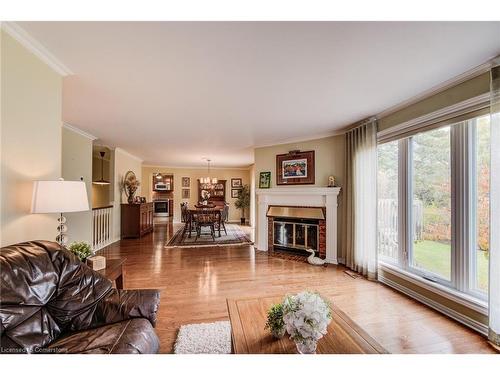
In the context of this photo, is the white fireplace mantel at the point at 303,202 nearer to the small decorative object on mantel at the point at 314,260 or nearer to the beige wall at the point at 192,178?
the small decorative object on mantel at the point at 314,260

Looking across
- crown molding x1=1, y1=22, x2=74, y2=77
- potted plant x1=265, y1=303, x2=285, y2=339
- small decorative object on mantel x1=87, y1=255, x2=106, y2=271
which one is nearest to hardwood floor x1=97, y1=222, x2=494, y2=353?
small decorative object on mantel x1=87, y1=255, x2=106, y2=271

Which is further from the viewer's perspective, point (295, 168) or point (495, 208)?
point (295, 168)

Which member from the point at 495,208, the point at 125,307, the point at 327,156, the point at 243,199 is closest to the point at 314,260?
the point at 327,156

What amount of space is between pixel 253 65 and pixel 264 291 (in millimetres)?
2616

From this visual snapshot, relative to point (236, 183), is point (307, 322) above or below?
below

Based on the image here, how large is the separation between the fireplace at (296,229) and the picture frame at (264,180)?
1.69ft

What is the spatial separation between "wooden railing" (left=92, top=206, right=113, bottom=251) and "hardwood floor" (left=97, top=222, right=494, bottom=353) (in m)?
0.30

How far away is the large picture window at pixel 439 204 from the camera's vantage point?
2.18 meters

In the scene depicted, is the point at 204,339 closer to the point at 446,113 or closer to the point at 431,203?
the point at 431,203

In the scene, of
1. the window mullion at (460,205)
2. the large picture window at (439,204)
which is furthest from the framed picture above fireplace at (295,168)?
the window mullion at (460,205)

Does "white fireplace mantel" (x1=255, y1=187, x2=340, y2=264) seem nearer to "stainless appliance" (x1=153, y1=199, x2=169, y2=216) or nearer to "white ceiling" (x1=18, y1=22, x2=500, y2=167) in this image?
"white ceiling" (x1=18, y1=22, x2=500, y2=167)

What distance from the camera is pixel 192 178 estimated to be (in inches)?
383

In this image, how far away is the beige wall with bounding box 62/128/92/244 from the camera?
3.88 metres
